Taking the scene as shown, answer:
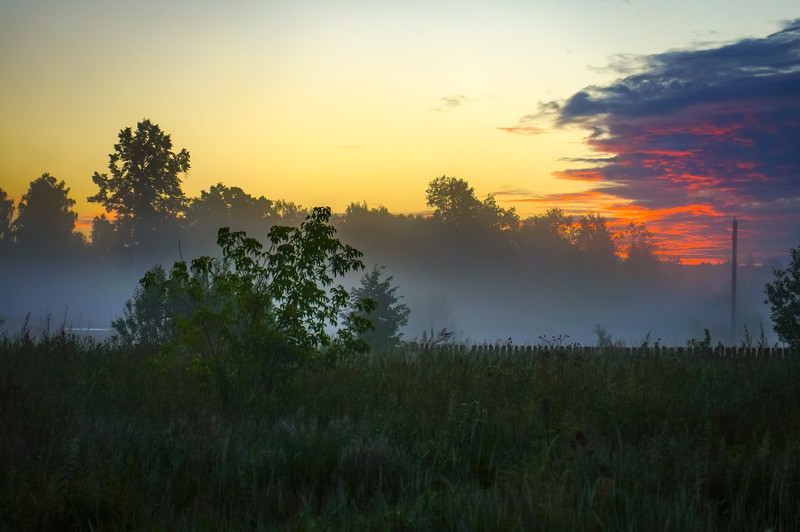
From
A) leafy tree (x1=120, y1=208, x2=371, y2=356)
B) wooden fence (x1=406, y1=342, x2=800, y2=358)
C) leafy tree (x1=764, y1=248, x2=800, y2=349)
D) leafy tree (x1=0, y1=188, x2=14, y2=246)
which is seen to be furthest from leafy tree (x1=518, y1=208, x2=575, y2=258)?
leafy tree (x1=120, y1=208, x2=371, y2=356)

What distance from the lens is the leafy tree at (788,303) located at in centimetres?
2766

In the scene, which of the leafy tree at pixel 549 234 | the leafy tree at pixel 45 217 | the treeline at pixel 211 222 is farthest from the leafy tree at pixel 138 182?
the leafy tree at pixel 549 234

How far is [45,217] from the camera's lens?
9275 cm

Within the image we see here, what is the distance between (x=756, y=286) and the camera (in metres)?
150

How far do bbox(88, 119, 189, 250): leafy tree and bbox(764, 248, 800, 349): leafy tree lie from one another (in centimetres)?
4598

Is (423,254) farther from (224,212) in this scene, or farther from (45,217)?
(45,217)

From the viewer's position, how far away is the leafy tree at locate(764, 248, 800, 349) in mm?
27656

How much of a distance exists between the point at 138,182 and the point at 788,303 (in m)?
47.6

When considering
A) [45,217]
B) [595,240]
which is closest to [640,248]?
[595,240]

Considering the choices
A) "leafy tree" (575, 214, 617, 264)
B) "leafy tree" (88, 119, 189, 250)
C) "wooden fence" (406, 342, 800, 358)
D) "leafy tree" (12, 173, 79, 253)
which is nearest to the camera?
"wooden fence" (406, 342, 800, 358)

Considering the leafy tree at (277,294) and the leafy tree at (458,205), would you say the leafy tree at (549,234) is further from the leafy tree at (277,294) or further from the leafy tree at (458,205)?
the leafy tree at (277,294)

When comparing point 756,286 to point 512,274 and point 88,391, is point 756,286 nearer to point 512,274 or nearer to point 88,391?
point 512,274

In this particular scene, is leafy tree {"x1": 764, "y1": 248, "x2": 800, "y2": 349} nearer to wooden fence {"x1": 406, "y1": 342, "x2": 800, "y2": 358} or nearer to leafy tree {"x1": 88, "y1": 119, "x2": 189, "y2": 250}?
wooden fence {"x1": 406, "y1": 342, "x2": 800, "y2": 358}

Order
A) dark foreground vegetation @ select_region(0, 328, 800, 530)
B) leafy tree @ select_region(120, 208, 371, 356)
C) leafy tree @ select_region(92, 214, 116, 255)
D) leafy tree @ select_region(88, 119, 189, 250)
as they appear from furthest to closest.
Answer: leafy tree @ select_region(92, 214, 116, 255)
leafy tree @ select_region(88, 119, 189, 250)
leafy tree @ select_region(120, 208, 371, 356)
dark foreground vegetation @ select_region(0, 328, 800, 530)
